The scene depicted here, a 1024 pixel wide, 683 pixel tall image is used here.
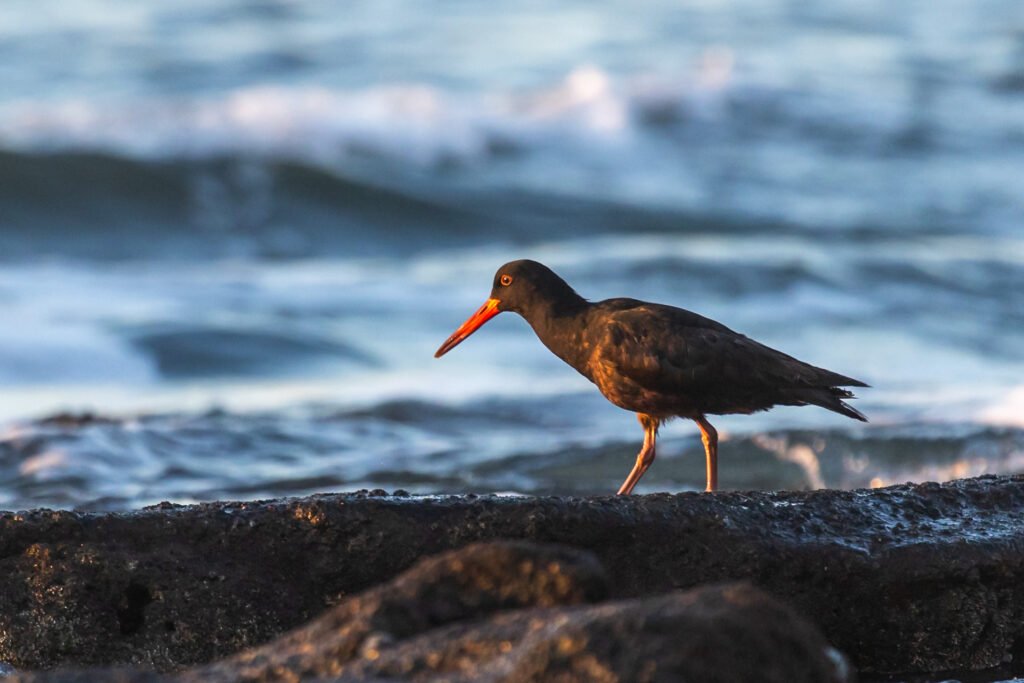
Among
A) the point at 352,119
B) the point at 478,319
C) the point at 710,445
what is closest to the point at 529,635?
the point at 710,445

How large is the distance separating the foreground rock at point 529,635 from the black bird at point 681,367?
87.2 inches

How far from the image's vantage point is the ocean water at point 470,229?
7.93 meters

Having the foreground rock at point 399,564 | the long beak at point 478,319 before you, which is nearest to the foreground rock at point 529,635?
the foreground rock at point 399,564

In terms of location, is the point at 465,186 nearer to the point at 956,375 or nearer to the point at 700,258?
the point at 700,258

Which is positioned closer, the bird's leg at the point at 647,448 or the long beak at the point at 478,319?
the bird's leg at the point at 647,448

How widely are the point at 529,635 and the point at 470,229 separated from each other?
1288 centimetres

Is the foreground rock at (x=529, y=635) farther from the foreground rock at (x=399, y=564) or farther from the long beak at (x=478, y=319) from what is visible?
the long beak at (x=478, y=319)

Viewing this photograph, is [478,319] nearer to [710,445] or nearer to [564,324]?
[564,324]

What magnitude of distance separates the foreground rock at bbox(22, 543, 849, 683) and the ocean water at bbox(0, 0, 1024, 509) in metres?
3.97

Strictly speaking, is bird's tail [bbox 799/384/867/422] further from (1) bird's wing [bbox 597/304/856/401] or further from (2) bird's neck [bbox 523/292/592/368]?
(2) bird's neck [bbox 523/292/592/368]

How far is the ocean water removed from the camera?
7.93 m

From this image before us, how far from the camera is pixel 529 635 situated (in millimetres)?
2453

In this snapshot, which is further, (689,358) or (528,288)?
(528,288)

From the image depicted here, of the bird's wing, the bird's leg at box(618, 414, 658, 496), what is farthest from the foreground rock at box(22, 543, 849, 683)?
the bird's leg at box(618, 414, 658, 496)
